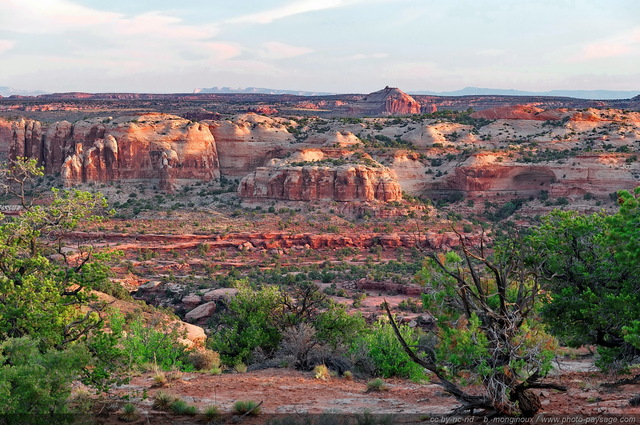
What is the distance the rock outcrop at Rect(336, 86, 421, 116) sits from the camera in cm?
12850

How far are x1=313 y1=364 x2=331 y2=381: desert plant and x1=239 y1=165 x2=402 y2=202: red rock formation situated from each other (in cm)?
3672

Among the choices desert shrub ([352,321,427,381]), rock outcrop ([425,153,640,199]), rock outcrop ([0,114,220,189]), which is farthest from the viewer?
rock outcrop ([0,114,220,189])

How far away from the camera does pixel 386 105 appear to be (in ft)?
434

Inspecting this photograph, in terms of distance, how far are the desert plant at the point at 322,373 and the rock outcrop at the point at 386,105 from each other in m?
111

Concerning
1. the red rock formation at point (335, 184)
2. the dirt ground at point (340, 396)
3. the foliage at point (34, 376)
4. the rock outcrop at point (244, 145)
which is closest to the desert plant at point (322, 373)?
the dirt ground at point (340, 396)

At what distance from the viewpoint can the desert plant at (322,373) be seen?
47.8 ft

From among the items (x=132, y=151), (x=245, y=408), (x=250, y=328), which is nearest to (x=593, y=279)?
(x=245, y=408)

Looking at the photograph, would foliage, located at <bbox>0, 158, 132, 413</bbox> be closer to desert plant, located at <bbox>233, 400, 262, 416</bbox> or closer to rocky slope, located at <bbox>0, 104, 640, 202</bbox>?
desert plant, located at <bbox>233, 400, 262, 416</bbox>

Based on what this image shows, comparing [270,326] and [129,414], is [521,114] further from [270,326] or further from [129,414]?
[129,414]

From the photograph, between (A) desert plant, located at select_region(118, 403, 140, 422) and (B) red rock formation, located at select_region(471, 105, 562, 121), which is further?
(B) red rock formation, located at select_region(471, 105, 562, 121)

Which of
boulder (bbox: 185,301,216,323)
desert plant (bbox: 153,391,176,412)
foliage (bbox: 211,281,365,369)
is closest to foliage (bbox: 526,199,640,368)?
foliage (bbox: 211,281,365,369)

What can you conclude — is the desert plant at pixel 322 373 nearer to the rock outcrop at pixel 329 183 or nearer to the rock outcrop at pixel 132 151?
the rock outcrop at pixel 329 183

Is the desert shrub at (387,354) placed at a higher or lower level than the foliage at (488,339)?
lower

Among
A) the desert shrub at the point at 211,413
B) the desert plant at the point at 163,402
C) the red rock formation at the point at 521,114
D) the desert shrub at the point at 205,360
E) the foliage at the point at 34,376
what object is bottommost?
the desert shrub at the point at 205,360
